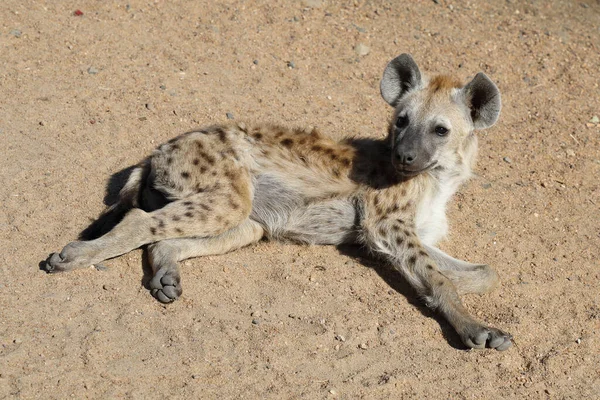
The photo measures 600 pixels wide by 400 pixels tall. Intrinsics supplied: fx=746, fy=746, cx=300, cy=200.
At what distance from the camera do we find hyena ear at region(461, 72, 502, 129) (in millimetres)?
3980

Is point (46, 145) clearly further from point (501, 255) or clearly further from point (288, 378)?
point (501, 255)

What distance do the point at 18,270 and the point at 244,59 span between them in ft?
8.52

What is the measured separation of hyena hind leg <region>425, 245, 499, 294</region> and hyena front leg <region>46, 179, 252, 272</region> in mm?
1111

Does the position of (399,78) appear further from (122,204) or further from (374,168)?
(122,204)

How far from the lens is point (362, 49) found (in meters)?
5.90

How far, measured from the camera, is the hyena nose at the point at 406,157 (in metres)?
3.84

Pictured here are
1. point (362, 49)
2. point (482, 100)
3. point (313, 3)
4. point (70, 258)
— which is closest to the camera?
point (70, 258)

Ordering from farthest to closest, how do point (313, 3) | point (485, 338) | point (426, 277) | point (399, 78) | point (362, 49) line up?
point (313, 3), point (362, 49), point (399, 78), point (426, 277), point (485, 338)

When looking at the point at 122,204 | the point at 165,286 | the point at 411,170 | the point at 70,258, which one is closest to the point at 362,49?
the point at 411,170

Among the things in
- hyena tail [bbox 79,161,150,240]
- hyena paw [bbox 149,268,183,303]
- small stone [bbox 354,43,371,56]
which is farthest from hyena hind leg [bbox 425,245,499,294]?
small stone [bbox 354,43,371,56]

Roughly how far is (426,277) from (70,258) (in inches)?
69.9

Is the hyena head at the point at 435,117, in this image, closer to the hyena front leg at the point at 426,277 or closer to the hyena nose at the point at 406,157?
the hyena nose at the point at 406,157

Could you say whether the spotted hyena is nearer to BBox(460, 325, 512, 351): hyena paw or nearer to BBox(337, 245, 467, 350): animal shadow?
BBox(337, 245, 467, 350): animal shadow

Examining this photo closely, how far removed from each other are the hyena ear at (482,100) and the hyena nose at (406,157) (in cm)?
53
